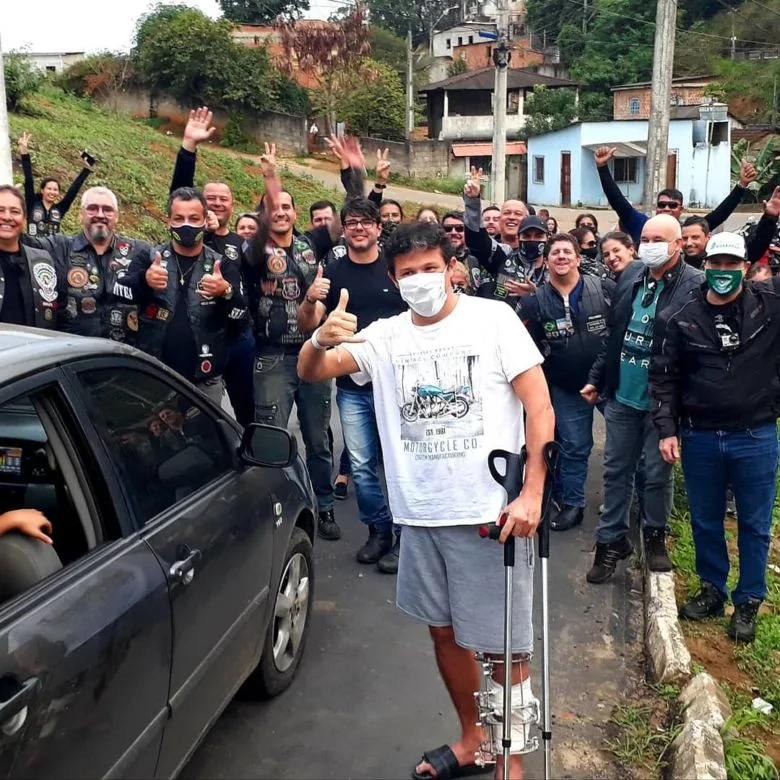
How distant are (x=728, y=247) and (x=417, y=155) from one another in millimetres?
40063

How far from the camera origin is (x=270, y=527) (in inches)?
143

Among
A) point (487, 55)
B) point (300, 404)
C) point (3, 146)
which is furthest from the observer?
point (487, 55)

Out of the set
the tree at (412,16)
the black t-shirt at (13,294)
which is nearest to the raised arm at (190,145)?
the black t-shirt at (13,294)

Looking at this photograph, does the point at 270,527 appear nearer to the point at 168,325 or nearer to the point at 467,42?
the point at 168,325

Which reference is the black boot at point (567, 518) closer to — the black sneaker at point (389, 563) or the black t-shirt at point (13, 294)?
the black sneaker at point (389, 563)

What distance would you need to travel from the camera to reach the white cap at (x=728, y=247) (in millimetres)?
4195

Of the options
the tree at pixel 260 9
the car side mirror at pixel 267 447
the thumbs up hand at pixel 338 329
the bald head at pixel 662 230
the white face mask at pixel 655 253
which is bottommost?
the car side mirror at pixel 267 447

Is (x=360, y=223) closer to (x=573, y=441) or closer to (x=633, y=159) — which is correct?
(x=573, y=441)

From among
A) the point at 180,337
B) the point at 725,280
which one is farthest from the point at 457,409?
the point at 180,337

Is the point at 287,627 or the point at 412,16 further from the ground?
the point at 412,16

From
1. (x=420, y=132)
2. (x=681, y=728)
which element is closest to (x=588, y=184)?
(x=420, y=132)

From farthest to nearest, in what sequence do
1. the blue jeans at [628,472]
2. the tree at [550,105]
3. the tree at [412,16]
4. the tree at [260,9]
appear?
the tree at [412,16] → the tree at [260,9] → the tree at [550,105] → the blue jeans at [628,472]

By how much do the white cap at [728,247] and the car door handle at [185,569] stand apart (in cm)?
282

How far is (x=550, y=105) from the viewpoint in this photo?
154 feet
